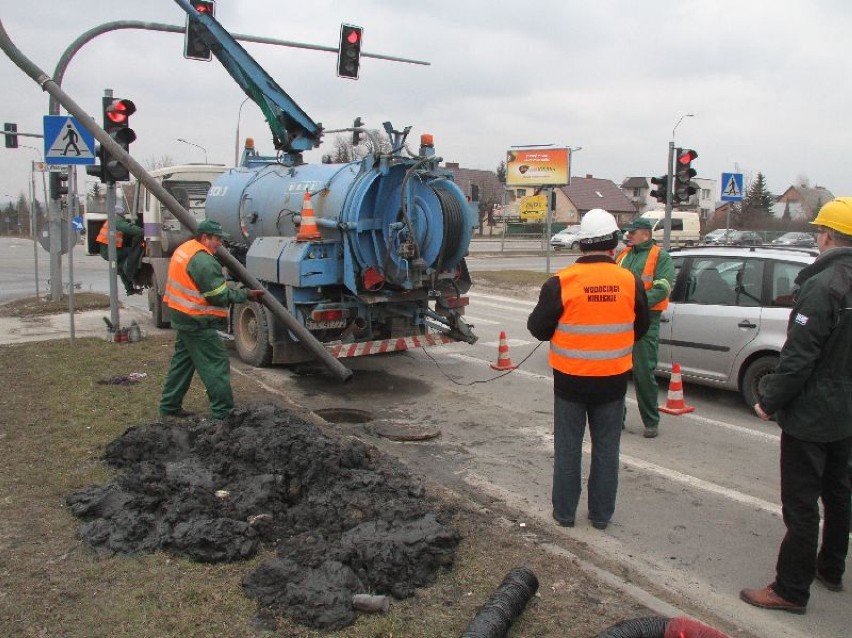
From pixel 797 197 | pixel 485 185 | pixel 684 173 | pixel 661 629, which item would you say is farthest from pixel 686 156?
pixel 797 197

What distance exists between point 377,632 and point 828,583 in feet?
8.47

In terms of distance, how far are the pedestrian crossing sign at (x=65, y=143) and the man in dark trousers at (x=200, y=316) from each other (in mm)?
3963

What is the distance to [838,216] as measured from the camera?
12.7ft

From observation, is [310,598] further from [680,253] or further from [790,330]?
[680,253]

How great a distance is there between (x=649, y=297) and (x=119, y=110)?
7.82 meters

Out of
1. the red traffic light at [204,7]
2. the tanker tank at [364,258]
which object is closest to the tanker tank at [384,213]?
the tanker tank at [364,258]

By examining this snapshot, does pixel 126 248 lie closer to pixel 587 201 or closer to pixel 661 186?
pixel 661 186

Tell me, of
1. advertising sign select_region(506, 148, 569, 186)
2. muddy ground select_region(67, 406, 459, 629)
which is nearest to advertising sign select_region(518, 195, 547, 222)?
advertising sign select_region(506, 148, 569, 186)

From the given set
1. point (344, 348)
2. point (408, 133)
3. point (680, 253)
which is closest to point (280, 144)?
point (408, 133)

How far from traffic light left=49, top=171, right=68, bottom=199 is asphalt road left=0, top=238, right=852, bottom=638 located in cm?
746

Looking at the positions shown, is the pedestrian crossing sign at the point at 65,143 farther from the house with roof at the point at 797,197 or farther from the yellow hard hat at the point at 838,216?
the house with roof at the point at 797,197

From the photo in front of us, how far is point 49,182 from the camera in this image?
15.0m

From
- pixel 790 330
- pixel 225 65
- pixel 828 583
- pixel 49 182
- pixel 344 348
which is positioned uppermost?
pixel 225 65

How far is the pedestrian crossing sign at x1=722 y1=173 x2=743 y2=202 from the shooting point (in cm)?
1886
